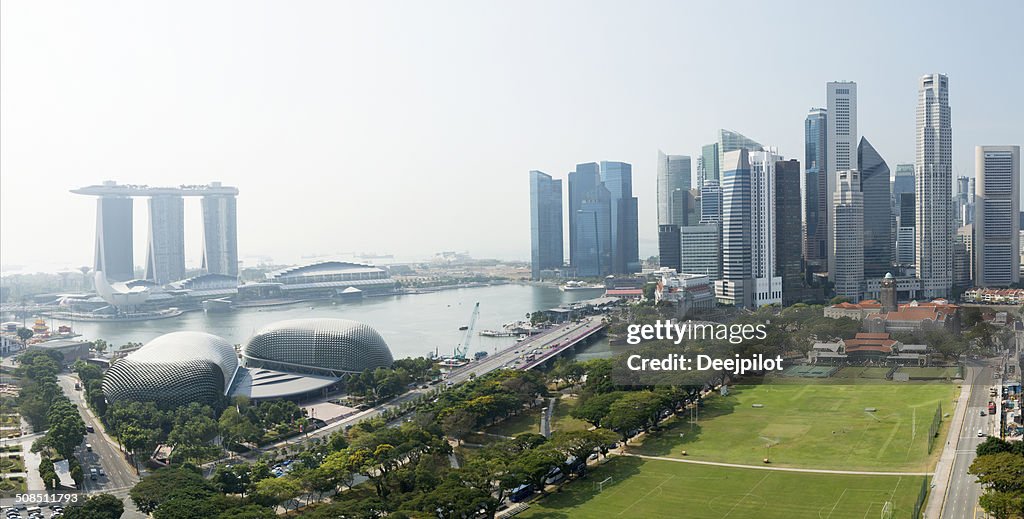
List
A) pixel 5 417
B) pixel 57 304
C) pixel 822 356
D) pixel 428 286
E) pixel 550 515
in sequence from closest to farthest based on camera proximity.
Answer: pixel 550 515 → pixel 5 417 → pixel 822 356 → pixel 57 304 → pixel 428 286

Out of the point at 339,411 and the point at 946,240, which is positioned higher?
the point at 946,240

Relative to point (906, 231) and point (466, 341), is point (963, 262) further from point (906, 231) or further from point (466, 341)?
point (466, 341)

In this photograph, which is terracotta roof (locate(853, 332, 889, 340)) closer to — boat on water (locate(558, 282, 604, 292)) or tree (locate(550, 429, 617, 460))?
tree (locate(550, 429, 617, 460))

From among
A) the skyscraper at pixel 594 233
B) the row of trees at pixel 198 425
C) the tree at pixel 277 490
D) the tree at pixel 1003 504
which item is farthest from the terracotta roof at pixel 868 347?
the skyscraper at pixel 594 233

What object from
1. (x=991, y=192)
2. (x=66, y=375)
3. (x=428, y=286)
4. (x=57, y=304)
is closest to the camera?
(x=66, y=375)

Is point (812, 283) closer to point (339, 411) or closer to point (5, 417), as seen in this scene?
point (339, 411)

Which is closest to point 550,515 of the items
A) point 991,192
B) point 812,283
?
point 812,283

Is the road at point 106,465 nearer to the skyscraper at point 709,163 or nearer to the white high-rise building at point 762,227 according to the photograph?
the white high-rise building at point 762,227
